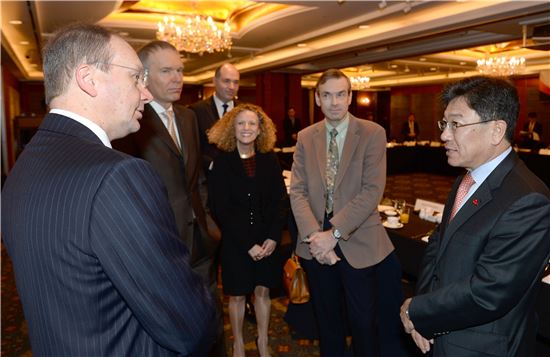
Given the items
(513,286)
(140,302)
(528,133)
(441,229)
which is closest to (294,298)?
(441,229)

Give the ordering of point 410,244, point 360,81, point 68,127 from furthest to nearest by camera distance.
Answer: point 360,81
point 410,244
point 68,127

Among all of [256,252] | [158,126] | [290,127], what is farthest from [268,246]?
[290,127]

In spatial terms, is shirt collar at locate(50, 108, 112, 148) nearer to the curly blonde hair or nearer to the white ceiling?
the curly blonde hair

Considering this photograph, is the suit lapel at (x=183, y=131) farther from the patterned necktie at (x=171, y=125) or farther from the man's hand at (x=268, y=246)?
the man's hand at (x=268, y=246)

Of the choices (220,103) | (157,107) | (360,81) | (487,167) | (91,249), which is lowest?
(91,249)

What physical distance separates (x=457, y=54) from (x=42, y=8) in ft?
34.9

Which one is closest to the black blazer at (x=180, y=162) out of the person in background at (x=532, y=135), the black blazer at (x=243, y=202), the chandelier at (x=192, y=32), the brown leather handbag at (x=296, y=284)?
the black blazer at (x=243, y=202)

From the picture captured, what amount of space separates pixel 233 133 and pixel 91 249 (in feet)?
6.84

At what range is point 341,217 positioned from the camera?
2400 mm

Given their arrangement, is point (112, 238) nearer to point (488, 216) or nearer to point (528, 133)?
point (488, 216)

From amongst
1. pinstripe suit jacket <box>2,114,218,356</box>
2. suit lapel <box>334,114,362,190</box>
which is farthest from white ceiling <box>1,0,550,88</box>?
pinstripe suit jacket <box>2,114,218,356</box>

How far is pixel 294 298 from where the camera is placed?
285 centimetres

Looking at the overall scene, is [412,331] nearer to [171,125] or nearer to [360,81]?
[171,125]

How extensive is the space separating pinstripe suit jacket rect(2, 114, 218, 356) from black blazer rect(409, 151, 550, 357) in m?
0.97
